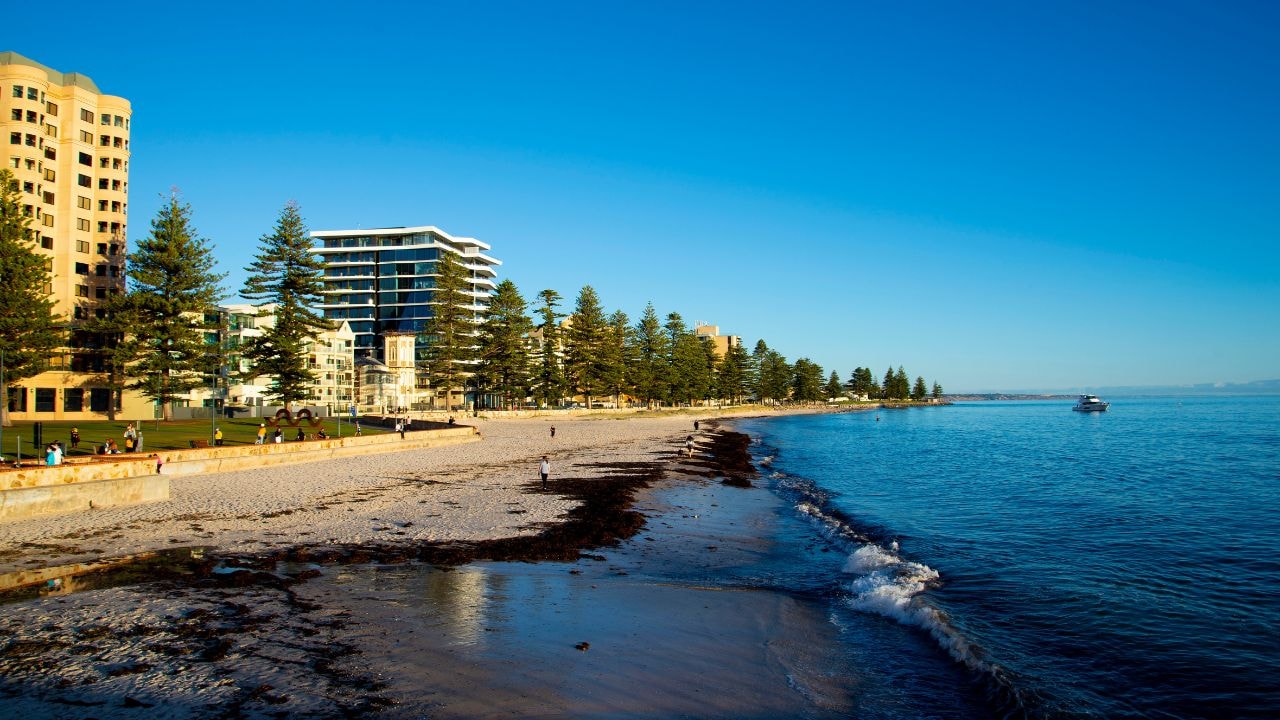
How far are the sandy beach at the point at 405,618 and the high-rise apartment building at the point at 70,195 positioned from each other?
141ft

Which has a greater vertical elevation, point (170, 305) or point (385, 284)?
point (385, 284)

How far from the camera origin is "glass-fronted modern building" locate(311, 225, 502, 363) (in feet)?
365

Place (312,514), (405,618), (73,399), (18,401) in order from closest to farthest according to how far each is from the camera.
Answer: (405,618), (312,514), (18,401), (73,399)

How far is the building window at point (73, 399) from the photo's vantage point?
5272 cm

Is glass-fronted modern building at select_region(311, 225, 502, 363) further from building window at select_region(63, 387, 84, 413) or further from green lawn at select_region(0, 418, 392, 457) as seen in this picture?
green lawn at select_region(0, 418, 392, 457)

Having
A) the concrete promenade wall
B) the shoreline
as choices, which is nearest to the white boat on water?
the shoreline

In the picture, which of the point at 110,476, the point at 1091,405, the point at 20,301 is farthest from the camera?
the point at 1091,405

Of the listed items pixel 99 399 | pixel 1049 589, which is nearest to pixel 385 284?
pixel 99 399

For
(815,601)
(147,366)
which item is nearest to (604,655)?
(815,601)

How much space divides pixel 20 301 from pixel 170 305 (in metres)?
7.64

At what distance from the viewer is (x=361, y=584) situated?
13.1 m

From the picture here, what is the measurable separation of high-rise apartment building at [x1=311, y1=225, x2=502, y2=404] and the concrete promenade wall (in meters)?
81.2

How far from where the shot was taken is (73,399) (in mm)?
53250

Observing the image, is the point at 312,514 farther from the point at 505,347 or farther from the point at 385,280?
the point at 385,280
